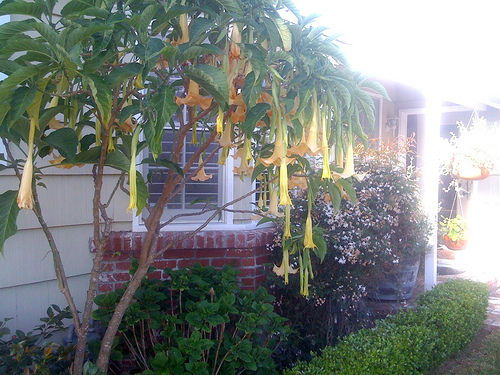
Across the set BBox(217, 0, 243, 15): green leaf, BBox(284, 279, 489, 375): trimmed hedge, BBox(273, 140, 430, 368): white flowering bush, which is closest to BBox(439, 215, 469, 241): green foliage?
BBox(284, 279, 489, 375): trimmed hedge

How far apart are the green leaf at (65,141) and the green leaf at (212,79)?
0.54 m

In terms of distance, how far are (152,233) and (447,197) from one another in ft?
25.6

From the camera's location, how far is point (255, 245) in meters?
3.72

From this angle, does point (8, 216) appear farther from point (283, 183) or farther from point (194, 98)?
point (283, 183)

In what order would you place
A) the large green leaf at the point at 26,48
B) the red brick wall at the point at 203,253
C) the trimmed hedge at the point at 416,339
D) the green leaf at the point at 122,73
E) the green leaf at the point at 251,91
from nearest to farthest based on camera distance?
the large green leaf at the point at 26,48
the green leaf at the point at 122,73
the green leaf at the point at 251,91
the trimmed hedge at the point at 416,339
the red brick wall at the point at 203,253

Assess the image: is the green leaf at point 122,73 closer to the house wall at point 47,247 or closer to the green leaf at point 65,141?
the green leaf at point 65,141

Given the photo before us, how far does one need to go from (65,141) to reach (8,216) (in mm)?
353

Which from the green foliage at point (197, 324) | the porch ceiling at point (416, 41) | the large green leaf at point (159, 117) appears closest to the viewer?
the large green leaf at point (159, 117)

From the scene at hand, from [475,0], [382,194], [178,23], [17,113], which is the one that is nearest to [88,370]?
[17,113]

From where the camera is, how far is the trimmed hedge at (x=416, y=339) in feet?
9.11

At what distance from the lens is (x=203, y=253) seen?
3686 millimetres

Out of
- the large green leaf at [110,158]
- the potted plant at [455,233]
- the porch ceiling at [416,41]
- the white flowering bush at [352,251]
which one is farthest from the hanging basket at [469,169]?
the large green leaf at [110,158]

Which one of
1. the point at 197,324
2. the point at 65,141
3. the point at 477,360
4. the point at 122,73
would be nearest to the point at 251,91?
the point at 122,73

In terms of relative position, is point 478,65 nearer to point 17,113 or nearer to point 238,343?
point 238,343
